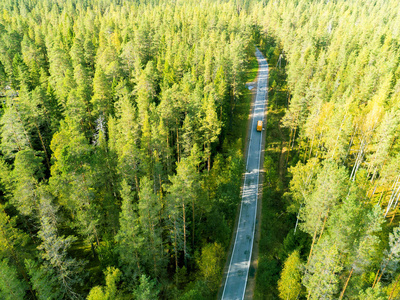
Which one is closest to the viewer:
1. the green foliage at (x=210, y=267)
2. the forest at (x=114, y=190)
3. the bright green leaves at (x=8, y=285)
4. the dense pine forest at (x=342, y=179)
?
the bright green leaves at (x=8, y=285)

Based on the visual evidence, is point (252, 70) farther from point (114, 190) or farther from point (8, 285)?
point (8, 285)

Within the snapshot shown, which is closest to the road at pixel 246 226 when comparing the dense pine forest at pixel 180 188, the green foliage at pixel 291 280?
the dense pine forest at pixel 180 188

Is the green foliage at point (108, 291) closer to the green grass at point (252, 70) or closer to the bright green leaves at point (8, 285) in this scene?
the bright green leaves at point (8, 285)

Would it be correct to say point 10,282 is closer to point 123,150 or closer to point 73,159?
point 73,159

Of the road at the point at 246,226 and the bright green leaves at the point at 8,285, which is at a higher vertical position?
the bright green leaves at the point at 8,285

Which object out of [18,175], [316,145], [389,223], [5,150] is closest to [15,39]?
[5,150]

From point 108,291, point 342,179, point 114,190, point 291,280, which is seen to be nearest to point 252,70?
point 114,190
